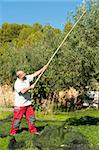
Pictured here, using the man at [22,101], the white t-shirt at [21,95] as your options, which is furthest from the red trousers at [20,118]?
the white t-shirt at [21,95]

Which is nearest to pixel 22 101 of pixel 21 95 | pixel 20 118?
pixel 21 95

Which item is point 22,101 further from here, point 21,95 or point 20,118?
point 20,118

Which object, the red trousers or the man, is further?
the red trousers

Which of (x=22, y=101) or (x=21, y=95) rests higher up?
(x=21, y=95)

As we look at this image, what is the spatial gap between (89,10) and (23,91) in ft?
19.4

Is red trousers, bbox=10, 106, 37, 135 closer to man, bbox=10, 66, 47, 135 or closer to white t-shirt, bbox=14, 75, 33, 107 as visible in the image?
man, bbox=10, 66, 47, 135

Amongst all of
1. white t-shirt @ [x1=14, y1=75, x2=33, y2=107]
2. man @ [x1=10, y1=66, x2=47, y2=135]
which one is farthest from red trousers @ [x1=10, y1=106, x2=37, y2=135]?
white t-shirt @ [x1=14, y1=75, x2=33, y2=107]

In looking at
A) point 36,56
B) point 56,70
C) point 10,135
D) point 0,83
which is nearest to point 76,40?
point 56,70

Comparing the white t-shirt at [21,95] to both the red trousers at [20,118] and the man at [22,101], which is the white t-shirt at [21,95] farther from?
the red trousers at [20,118]

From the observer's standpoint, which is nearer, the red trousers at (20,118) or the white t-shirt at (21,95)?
the white t-shirt at (21,95)

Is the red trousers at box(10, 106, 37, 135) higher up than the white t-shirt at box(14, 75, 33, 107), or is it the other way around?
the white t-shirt at box(14, 75, 33, 107)

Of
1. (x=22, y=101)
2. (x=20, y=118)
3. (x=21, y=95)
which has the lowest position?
(x=20, y=118)

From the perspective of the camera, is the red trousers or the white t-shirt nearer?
the white t-shirt

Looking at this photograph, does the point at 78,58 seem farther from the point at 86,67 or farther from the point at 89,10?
the point at 89,10
